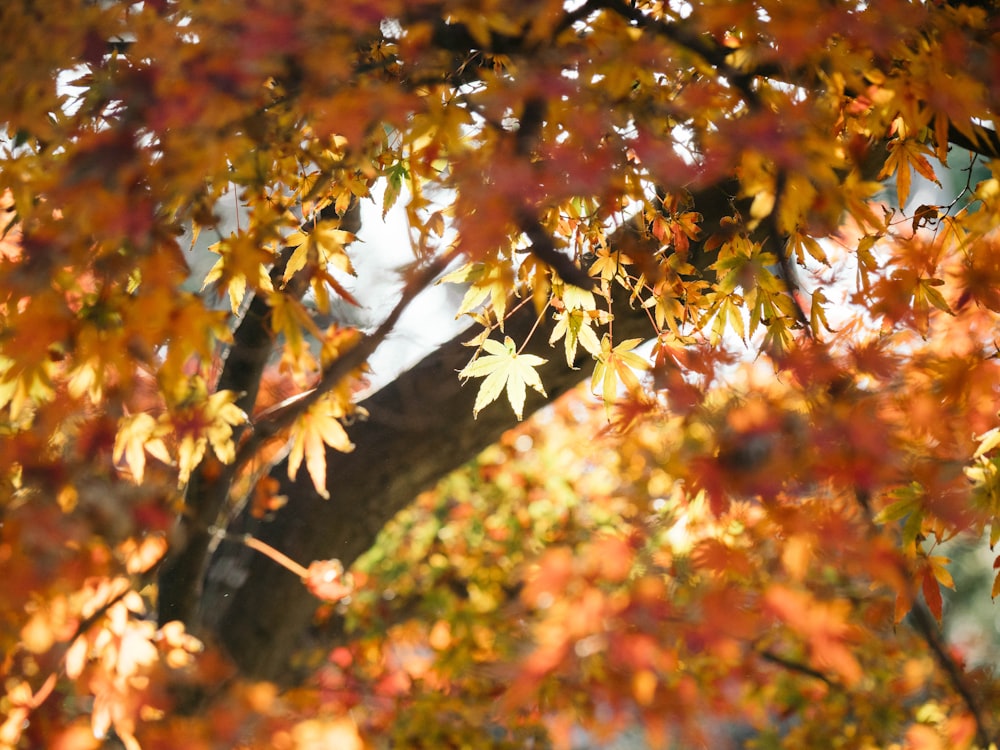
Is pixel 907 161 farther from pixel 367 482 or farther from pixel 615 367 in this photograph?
pixel 367 482

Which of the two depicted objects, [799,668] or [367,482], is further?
[367,482]

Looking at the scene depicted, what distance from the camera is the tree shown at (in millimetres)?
1077

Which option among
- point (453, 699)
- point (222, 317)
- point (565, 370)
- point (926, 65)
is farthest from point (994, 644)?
point (222, 317)

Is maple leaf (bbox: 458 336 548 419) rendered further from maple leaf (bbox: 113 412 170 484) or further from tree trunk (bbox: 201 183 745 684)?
maple leaf (bbox: 113 412 170 484)

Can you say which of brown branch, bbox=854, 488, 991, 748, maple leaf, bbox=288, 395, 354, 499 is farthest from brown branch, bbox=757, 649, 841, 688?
maple leaf, bbox=288, 395, 354, 499

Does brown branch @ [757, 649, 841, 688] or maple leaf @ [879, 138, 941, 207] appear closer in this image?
maple leaf @ [879, 138, 941, 207]

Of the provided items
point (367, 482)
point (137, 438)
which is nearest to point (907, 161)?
point (367, 482)

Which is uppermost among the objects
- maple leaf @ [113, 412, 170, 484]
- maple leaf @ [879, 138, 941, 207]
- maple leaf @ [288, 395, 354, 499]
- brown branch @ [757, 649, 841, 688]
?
maple leaf @ [879, 138, 941, 207]

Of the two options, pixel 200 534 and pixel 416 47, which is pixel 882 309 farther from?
pixel 200 534

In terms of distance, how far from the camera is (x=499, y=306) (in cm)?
141

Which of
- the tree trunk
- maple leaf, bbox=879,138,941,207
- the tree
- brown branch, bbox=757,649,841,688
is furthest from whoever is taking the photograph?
the tree trunk

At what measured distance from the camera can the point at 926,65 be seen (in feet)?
3.92

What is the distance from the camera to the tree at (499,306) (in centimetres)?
108

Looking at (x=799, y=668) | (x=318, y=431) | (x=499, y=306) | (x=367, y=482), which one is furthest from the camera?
(x=367, y=482)
